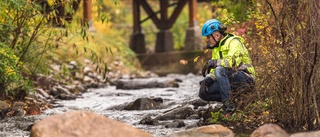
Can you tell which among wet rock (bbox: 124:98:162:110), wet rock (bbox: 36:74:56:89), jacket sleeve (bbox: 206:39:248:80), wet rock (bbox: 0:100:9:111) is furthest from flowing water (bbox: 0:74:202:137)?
jacket sleeve (bbox: 206:39:248:80)

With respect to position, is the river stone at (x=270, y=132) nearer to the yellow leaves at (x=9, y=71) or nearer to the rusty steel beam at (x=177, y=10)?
the yellow leaves at (x=9, y=71)

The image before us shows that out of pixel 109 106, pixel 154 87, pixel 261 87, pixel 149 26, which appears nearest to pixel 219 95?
pixel 261 87

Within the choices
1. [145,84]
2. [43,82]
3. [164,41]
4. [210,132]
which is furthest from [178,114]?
[164,41]

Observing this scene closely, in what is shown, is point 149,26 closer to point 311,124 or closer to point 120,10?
point 120,10

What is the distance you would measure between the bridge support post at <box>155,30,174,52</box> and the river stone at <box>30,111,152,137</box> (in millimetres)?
23466

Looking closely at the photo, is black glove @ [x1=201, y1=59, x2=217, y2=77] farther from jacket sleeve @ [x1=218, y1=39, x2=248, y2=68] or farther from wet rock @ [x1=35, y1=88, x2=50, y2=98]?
wet rock @ [x1=35, y1=88, x2=50, y2=98]

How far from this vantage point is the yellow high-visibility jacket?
10.0 meters

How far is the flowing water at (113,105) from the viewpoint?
10539 millimetres

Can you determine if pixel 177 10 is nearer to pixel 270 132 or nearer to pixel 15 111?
pixel 15 111

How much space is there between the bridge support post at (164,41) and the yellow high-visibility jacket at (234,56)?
20.9 meters

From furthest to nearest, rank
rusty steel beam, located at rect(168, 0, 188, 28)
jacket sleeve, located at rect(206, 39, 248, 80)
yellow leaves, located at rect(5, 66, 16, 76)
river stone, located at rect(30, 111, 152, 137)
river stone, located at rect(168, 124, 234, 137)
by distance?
1. rusty steel beam, located at rect(168, 0, 188, 28)
2. yellow leaves, located at rect(5, 66, 16, 76)
3. jacket sleeve, located at rect(206, 39, 248, 80)
4. river stone, located at rect(168, 124, 234, 137)
5. river stone, located at rect(30, 111, 152, 137)

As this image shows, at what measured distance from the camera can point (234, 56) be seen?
9992mm

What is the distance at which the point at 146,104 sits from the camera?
13203 mm

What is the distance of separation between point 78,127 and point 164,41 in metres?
23.8
